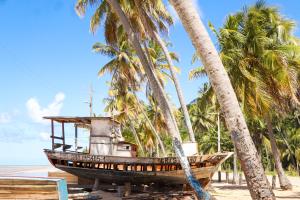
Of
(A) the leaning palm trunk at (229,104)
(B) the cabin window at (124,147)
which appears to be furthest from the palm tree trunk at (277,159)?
(A) the leaning palm trunk at (229,104)

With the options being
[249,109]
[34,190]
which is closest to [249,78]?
[249,109]

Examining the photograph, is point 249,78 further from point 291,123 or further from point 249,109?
point 291,123

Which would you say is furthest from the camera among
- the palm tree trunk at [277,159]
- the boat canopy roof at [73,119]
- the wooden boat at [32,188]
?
the palm tree trunk at [277,159]

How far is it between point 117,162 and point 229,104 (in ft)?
36.4

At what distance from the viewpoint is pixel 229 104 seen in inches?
336

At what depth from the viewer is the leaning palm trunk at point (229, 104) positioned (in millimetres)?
8106

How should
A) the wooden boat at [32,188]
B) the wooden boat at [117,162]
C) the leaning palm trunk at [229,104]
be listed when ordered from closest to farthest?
the wooden boat at [32,188], the leaning palm trunk at [229,104], the wooden boat at [117,162]

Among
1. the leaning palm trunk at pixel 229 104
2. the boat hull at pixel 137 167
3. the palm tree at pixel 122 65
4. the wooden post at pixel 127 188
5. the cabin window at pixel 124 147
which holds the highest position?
the palm tree at pixel 122 65

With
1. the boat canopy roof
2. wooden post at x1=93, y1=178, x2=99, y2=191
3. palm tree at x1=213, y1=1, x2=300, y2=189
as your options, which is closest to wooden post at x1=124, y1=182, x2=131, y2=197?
wooden post at x1=93, y1=178, x2=99, y2=191

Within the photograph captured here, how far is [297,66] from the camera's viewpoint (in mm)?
20844

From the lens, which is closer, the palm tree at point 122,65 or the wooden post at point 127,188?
the wooden post at point 127,188

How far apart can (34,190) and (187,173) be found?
24.4 feet

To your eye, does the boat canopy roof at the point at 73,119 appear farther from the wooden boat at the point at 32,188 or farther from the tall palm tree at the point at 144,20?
the wooden boat at the point at 32,188

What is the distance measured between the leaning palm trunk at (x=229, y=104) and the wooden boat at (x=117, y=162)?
8.39m
